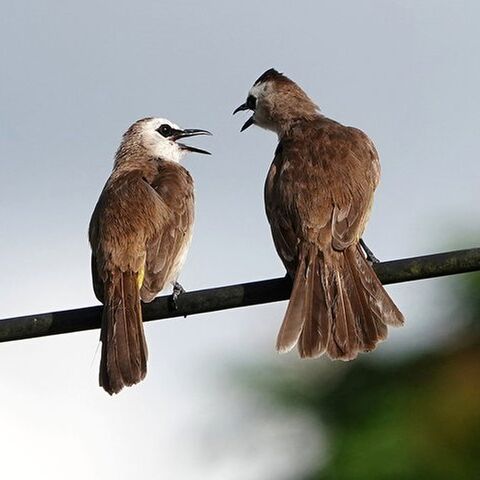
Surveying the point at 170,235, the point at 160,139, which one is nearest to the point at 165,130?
the point at 160,139

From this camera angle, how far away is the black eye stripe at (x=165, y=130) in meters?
14.9

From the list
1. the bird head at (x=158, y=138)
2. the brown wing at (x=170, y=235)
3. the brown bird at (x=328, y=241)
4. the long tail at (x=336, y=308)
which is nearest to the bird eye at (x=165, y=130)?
the bird head at (x=158, y=138)

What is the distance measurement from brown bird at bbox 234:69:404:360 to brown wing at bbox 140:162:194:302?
62 centimetres

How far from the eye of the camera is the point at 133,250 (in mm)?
12023

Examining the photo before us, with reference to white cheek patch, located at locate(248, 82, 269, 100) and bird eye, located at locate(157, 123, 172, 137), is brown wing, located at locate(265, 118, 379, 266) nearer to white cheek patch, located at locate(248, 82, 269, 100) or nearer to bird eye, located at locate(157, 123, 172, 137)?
white cheek patch, located at locate(248, 82, 269, 100)

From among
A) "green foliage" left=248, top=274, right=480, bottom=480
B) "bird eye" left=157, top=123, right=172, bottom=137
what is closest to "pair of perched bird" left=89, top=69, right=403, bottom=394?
"bird eye" left=157, top=123, right=172, bottom=137

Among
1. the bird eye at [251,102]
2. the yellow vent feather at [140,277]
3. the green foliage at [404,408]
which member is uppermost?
the bird eye at [251,102]

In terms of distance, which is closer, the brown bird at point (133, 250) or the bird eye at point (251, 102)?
the brown bird at point (133, 250)

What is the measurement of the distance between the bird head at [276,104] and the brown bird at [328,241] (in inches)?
38.8

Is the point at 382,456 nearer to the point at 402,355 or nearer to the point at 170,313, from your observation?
the point at 402,355

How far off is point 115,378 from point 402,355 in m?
9.54

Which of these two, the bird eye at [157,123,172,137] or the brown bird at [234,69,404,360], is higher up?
the bird eye at [157,123,172,137]

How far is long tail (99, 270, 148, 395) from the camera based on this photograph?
11.4 metres

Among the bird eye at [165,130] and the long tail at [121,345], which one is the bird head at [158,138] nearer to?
the bird eye at [165,130]
